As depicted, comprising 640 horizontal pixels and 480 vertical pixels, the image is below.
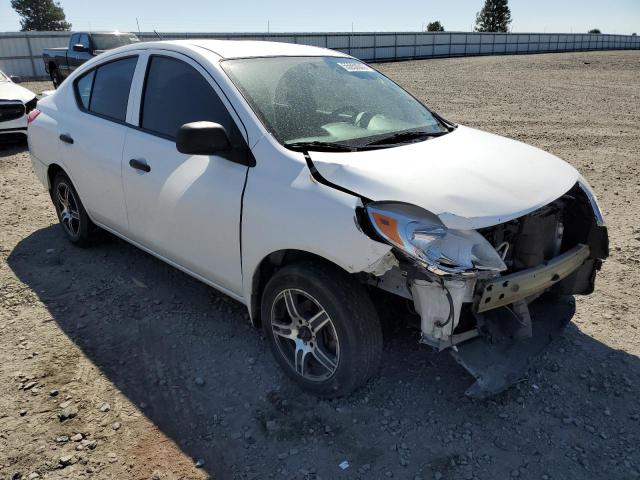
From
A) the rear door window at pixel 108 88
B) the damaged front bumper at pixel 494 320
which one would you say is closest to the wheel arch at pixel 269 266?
the damaged front bumper at pixel 494 320

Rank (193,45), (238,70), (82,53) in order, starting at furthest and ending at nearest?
(82,53), (193,45), (238,70)

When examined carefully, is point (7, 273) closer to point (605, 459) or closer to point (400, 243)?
point (400, 243)

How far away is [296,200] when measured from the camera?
266 centimetres

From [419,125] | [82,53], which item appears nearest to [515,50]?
[82,53]

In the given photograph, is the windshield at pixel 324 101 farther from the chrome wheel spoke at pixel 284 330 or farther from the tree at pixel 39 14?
the tree at pixel 39 14

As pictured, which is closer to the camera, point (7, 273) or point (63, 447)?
point (63, 447)

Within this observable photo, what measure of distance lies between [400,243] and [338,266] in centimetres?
42

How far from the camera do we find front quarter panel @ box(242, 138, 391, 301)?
2.46 meters

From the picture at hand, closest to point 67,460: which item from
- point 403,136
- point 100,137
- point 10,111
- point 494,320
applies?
point 494,320

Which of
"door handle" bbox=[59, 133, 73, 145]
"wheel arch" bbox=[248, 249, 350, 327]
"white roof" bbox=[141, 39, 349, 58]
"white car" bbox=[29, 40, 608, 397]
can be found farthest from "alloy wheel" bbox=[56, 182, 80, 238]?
"wheel arch" bbox=[248, 249, 350, 327]

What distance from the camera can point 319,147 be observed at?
2.90 m

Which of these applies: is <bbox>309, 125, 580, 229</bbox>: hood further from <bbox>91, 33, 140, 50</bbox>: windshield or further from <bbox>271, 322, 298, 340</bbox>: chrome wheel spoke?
<bbox>91, 33, 140, 50</bbox>: windshield

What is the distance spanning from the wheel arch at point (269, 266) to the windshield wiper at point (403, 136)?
74cm

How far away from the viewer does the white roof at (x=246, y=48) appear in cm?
343
